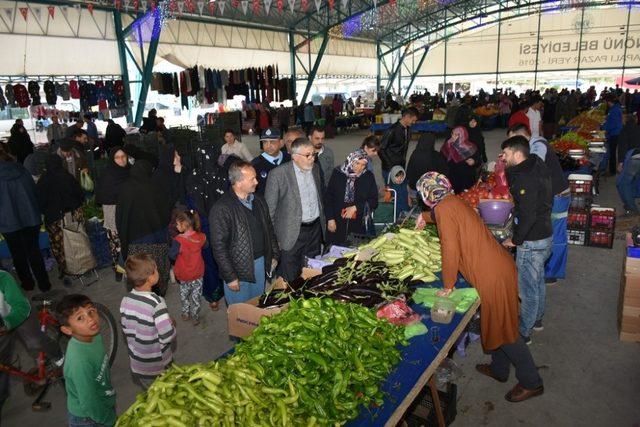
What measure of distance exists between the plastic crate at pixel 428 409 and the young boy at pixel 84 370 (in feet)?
6.45

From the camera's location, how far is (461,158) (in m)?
7.82

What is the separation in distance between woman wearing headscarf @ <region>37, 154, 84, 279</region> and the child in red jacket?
6.76ft

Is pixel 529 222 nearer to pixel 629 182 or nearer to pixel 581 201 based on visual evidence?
pixel 581 201

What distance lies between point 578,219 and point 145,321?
6551mm

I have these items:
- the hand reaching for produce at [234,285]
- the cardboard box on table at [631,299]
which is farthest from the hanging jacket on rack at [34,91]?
the cardboard box on table at [631,299]

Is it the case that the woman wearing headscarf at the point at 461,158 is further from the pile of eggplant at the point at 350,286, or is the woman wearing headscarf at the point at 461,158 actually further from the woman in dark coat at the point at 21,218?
the woman in dark coat at the point at 21,218

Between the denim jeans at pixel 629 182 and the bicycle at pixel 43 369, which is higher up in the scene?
the denim jeans at pixel 629 182

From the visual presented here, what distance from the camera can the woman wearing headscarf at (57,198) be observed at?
20.2ft

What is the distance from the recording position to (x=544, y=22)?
33062 millimetres

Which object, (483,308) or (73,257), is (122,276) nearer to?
(73,257)

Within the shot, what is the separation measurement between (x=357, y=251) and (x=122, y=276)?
Result: 396 centimetres

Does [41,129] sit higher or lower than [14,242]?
higher

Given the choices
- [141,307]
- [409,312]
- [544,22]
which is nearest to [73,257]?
[141,307]

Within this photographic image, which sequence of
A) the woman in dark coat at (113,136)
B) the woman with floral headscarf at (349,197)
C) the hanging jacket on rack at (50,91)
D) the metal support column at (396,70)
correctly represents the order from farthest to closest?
the metal support column at (396,70)
the hanging jacket on rack at (50,91)
the woman in dark coat at (113,136)
the woman with floral headscarf at (349,197)
